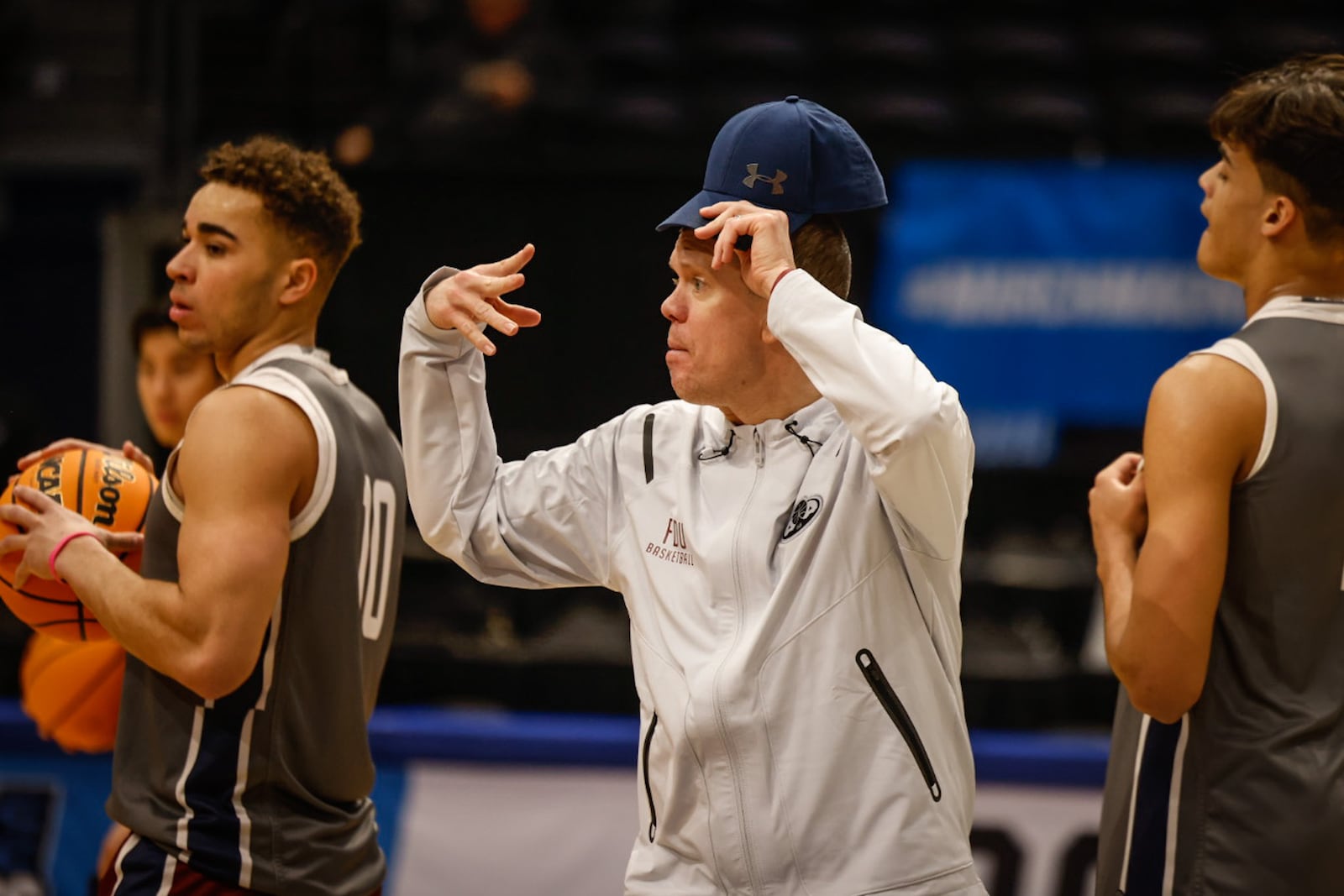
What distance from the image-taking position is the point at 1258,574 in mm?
2369

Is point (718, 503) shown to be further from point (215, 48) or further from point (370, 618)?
point (215, 48)

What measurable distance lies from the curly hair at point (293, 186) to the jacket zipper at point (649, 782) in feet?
4.34

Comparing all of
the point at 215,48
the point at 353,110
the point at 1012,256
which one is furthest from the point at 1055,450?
the point at 215,48

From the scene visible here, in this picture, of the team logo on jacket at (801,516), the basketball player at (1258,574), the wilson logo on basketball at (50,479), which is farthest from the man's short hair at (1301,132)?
the wilson logo on basketball at (50,479)

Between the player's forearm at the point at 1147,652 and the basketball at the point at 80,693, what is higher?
the player's forearm at the point at 1147,652

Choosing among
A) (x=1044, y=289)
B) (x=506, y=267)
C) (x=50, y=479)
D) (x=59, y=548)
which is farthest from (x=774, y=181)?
(x=1044, y=289)

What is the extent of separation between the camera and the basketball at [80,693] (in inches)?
137

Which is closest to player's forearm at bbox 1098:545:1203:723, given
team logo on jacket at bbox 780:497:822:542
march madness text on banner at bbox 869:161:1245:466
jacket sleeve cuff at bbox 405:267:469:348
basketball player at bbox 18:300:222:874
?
team logo on jacket at bbox 780:497:822:542

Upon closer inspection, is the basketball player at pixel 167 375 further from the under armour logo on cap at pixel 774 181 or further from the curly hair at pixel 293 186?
the under armour logo on cap at pixel 774 181

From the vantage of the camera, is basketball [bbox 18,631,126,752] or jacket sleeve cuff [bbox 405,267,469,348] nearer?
jacket sleeve cuff [bbox 405,267,469,348]

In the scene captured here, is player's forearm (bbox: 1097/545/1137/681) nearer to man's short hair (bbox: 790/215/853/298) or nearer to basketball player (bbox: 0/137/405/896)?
man's short hair (bbox: 790/215/853/298)

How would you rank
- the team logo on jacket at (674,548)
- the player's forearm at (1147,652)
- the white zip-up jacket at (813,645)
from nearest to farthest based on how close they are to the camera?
the white zip-up jacket at (813,645)
the player's forearm at (1147,652)
the team logo on jacket at (674,548)

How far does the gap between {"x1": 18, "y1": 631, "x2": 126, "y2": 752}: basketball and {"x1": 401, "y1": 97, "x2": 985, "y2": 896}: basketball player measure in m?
1.30

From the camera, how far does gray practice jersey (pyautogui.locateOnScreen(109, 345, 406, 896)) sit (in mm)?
2803
